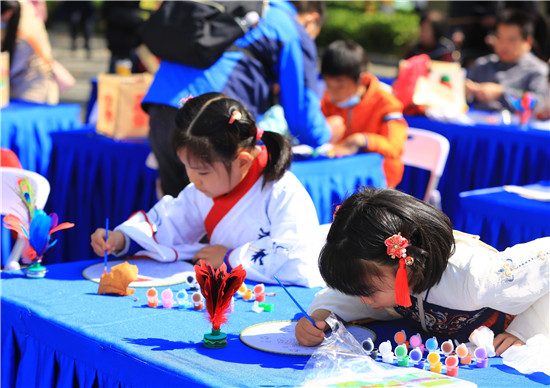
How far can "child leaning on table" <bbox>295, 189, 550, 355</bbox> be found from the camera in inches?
66.2

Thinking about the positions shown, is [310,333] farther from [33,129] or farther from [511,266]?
[33,129]

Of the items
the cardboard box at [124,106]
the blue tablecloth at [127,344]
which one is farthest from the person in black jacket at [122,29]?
the blue tablecloth at [127,344]

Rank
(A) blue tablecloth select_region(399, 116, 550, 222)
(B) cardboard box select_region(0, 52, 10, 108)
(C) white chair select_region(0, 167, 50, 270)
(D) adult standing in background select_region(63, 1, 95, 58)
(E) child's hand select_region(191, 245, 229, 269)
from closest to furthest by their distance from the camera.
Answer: (E) child's hand select_region(191, 245, 229, 269)
(C) white chair select_region(0, 167, 50, 270)
(B) cardboard box select_region(0, 52, 10, 108)
(A) blue tablecloth select_region(399, 116, 550, 222)
(D) adult standing in background select_region(63, 1, 95, 58)

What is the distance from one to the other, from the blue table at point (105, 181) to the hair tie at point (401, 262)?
A: 1710 mm

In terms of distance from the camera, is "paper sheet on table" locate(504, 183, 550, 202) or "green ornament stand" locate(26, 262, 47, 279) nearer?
"green ornament stand" locate(26, 262, 47, 279)

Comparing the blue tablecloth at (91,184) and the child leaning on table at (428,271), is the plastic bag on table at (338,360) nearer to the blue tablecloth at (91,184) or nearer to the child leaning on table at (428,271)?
the child leaning on table at (428,271)

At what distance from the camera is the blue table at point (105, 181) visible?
3455 millimetres

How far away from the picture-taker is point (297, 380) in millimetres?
1554

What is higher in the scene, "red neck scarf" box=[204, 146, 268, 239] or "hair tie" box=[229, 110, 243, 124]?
"hair tie" box=[229, 110, 243, 124]

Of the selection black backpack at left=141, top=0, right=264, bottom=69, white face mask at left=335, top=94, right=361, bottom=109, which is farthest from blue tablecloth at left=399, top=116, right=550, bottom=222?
black backpack at left=141, top=0, right=264, bottom=69

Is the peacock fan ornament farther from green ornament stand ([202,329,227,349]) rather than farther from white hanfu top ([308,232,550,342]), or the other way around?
white hanfu top ([308,232,550,342])

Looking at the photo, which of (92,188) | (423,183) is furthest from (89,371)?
(423,183)

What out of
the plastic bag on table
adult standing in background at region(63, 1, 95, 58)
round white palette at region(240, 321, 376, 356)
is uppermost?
the plastic bag on table

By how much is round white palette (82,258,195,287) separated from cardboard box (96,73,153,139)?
1576mm
